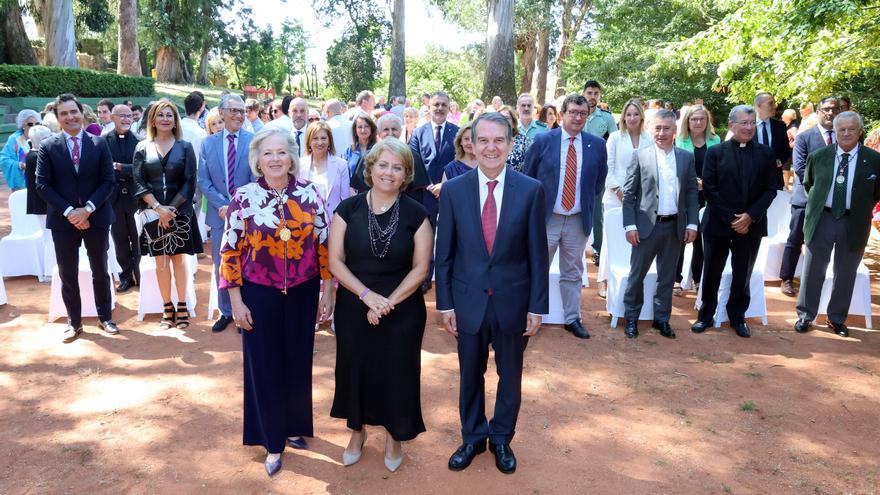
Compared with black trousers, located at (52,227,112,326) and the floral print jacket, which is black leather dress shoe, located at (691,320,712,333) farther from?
black trousers, located at (52,227,112,326)

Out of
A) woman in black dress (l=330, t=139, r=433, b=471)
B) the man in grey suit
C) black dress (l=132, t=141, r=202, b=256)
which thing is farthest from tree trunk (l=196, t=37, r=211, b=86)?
woman in black dress (l=330, t=139, r=433, b=471)

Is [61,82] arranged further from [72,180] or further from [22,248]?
[72,180]

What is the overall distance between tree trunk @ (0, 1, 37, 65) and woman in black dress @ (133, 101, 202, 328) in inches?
930

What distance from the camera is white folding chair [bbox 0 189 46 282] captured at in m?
7.61

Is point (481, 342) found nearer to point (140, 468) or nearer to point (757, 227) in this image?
point (140, 468)

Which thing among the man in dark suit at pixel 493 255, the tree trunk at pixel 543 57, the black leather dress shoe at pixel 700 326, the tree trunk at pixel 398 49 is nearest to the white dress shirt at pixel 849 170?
the black leather dress shoe at pixel 700 326

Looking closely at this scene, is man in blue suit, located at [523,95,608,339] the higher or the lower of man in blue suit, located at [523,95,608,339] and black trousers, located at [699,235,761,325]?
the higher

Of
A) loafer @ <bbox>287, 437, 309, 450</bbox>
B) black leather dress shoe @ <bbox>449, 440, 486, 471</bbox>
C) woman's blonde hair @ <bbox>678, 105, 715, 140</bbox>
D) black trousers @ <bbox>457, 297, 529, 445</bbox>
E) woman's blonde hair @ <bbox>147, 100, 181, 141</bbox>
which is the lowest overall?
loafer @ <bbox>287, 437, 309, 450</bbox>

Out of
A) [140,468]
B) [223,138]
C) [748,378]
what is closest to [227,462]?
[140,468]

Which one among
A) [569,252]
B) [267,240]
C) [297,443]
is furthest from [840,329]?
[267,240]

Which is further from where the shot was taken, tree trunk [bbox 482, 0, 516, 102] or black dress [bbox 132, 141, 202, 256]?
tree trunk [bbox 482, 0, 516, 102]

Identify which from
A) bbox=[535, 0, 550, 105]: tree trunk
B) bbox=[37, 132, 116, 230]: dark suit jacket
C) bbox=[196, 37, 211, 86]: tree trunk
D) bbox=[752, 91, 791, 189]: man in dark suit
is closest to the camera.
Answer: bbox=[37, 132, 116, 230]: dark suit jacket

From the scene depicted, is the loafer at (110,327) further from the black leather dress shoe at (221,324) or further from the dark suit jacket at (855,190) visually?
the dark suit jacket at (855,190)

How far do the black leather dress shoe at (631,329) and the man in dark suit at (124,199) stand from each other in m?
5.40
